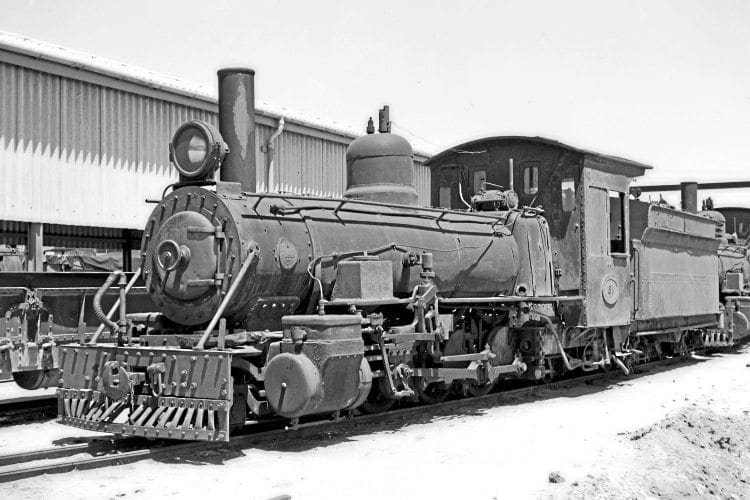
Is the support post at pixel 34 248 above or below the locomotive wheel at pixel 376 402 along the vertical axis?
above

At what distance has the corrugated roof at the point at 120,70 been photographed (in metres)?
14.7

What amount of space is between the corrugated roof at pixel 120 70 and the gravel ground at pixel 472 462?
7432 millimetres

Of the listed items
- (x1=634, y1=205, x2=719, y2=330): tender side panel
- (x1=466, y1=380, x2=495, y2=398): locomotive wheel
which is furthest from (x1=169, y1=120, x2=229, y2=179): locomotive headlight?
(x1=634, y1=205, x2=719, y2=330): tender side panel

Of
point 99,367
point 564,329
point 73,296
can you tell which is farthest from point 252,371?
point 564,329

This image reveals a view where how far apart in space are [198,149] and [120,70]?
8.45 meters

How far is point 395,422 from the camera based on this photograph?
9.85 meters

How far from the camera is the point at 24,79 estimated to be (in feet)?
48.8

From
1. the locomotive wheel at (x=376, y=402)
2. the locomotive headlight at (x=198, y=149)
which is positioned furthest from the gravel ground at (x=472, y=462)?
the locomotive headlight at (x=198, y=149)

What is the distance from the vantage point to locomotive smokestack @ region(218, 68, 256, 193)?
9.29 m

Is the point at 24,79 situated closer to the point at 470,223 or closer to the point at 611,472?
the point at 470,223

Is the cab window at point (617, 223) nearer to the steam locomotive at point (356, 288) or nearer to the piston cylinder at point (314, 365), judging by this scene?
the steam locomotive at point (356, 288)

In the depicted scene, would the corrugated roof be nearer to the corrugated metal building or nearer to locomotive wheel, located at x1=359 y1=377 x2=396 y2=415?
the corrugated metal building

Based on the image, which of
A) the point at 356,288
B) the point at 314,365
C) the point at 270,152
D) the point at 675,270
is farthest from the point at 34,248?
the point at 675,270

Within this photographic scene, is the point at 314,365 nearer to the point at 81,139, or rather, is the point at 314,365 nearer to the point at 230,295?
the point at 230,295
